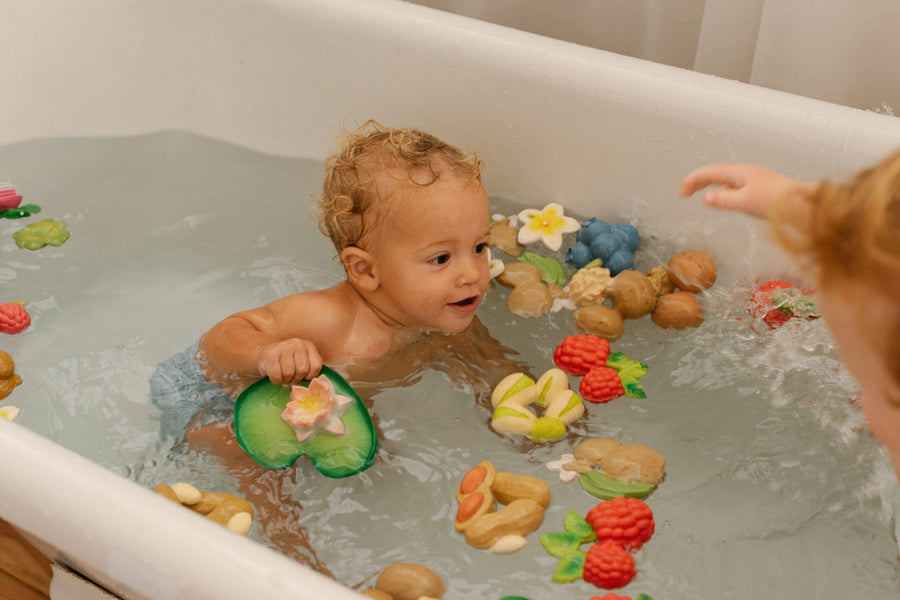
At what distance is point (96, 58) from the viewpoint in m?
1.56

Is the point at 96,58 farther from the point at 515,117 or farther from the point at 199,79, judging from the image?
the point at 515,117

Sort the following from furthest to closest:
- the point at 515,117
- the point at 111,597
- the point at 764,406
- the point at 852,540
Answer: the point at 515,117, the point at 764,406, the point at 852,540, the point at 111,597

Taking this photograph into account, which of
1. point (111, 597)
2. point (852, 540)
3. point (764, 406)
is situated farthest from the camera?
point (764, 406)

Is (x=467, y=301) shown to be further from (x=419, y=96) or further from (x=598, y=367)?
(x=419, y=96)

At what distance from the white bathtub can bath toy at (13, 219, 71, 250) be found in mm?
193

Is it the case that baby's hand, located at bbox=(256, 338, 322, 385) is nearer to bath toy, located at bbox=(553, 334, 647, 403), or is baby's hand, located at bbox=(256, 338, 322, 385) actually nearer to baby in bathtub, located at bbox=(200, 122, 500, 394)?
baby in bathtub, located at bbox=(200, 122, 500, 394)

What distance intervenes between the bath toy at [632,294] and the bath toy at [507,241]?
170 mm

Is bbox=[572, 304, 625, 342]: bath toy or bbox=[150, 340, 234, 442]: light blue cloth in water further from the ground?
bbox=[572, 304, 625, 342]: bath toy

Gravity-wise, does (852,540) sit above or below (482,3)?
below

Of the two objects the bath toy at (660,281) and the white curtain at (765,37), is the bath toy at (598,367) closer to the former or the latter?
the bath toy at (660,281)

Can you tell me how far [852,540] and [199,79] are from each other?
1.22m

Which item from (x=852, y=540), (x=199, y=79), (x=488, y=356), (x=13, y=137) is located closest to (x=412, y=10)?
(x=199, y=79)

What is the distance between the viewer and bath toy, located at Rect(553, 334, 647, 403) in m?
1.16

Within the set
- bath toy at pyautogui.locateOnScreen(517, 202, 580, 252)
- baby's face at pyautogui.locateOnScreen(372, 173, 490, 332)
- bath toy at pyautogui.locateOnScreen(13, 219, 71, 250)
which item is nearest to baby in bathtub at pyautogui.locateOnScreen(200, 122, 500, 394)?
baby's face at pyautogui.locateOnScreen(372, 173, 490, 332)
